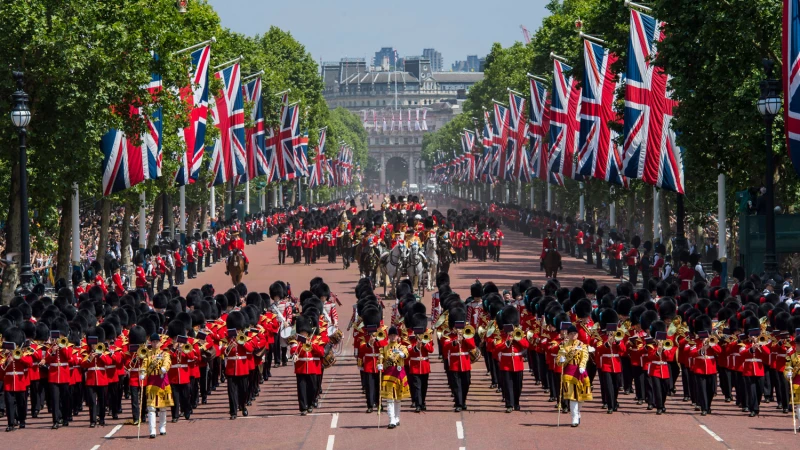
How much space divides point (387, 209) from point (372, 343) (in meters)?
45.3

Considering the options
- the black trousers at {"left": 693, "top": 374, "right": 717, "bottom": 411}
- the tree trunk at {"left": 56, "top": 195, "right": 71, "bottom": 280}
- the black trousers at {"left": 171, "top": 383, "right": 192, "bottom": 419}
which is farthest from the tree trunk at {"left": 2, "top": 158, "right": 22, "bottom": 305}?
the black trousers at {"left": 693, "top": 374, "right": 717, "bottom": 411}

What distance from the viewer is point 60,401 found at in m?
21.0

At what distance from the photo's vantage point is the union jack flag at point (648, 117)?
117 ft

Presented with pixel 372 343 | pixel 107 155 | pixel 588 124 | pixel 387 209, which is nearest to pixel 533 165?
pixel 387 209

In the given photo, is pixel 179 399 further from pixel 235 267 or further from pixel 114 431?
pixel 235 267

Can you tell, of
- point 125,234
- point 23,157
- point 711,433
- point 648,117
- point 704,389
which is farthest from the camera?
point 125,234

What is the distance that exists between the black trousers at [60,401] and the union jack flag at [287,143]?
48894 millimetres

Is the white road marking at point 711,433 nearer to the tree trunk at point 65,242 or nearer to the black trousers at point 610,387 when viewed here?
the black trousers at point 610,387

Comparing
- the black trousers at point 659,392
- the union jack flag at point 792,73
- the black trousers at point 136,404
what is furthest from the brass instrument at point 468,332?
the union jack flag at point 792,73

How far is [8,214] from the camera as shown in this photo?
116ft

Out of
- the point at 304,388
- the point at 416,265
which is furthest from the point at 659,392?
the point at 416,265

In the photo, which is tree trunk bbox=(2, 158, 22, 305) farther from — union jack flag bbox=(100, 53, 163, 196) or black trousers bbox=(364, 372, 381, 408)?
black trousers bbox=(364, 372, 381, 408)

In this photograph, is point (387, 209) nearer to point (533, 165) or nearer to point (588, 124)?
point (533, 165)

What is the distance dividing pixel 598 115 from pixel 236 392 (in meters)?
21.7
